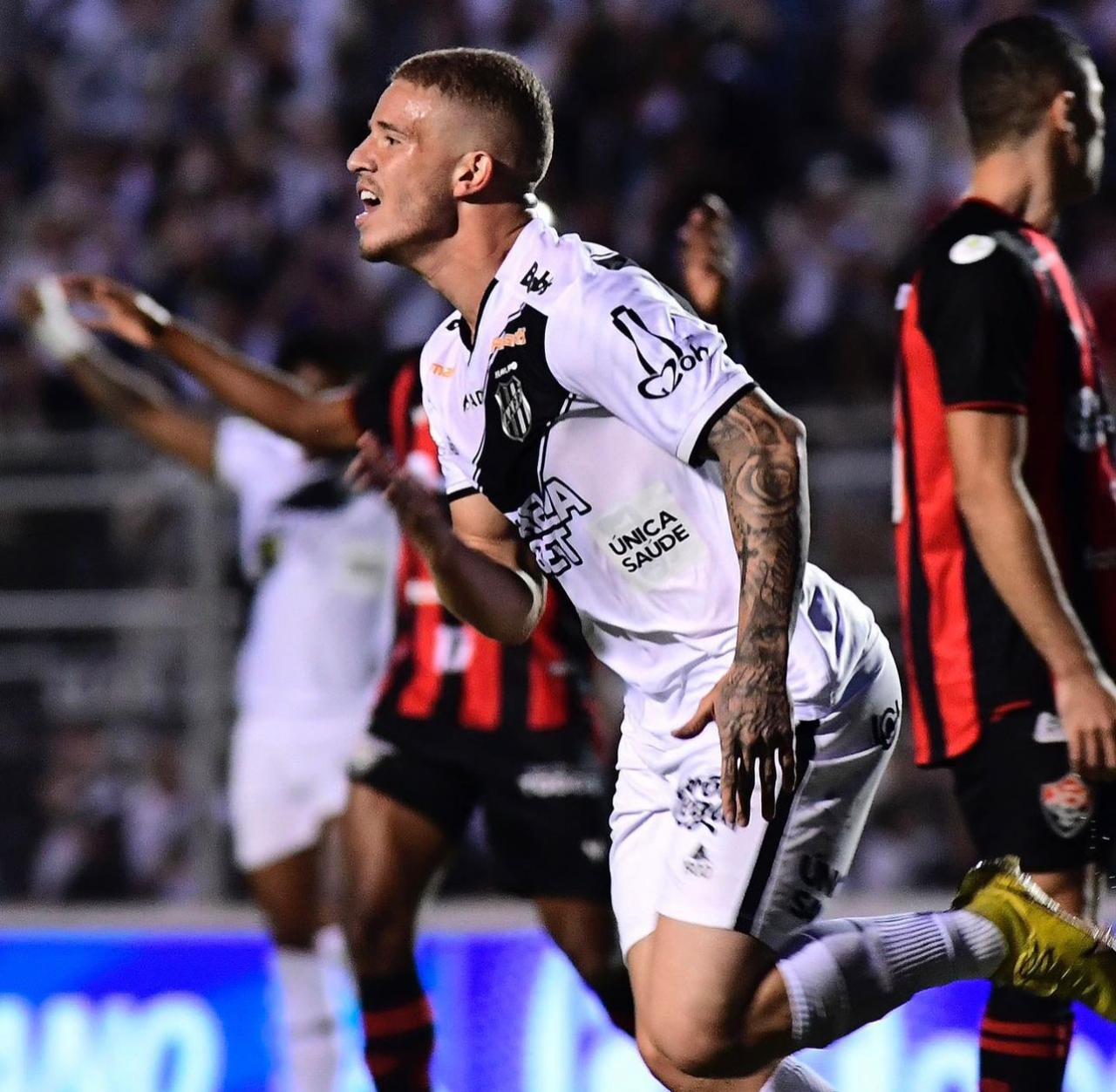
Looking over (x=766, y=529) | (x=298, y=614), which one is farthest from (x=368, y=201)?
(x=298, y=614)

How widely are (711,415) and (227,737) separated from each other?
15.6 feet

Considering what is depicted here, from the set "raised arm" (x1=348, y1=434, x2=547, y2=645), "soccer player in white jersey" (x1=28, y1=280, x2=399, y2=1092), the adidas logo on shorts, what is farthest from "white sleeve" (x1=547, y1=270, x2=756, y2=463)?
"soccer player in white jersey" (x1=28, y1=280, x2=399, y2=1092)

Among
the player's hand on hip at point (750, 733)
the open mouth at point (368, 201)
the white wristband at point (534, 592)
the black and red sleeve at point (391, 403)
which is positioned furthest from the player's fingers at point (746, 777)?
the black and red sleeve at point (391, 403)

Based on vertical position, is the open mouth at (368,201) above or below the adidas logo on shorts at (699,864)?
above

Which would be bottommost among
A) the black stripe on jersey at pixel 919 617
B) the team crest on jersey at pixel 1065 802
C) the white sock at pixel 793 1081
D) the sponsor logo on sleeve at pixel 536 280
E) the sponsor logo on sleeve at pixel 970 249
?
the white sock at pixel 793 1081

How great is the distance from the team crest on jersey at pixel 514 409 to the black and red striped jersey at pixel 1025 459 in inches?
36.6

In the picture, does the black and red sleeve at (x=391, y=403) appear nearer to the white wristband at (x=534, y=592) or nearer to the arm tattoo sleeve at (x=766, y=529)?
the white wristband at (x=534, y=592)

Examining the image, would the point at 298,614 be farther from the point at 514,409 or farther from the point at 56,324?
the point at 514,409

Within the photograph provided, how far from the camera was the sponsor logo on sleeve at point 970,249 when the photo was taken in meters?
3.94

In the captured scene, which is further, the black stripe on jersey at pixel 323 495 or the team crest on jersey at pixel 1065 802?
the black stripe on jersey at pixel 323 495

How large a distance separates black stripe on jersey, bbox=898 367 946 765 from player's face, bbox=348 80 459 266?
1054 mm

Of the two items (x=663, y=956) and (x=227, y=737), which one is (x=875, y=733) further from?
(x=227, y=737)

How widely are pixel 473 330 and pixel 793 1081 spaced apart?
1.37 m

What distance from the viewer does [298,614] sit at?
648cm
